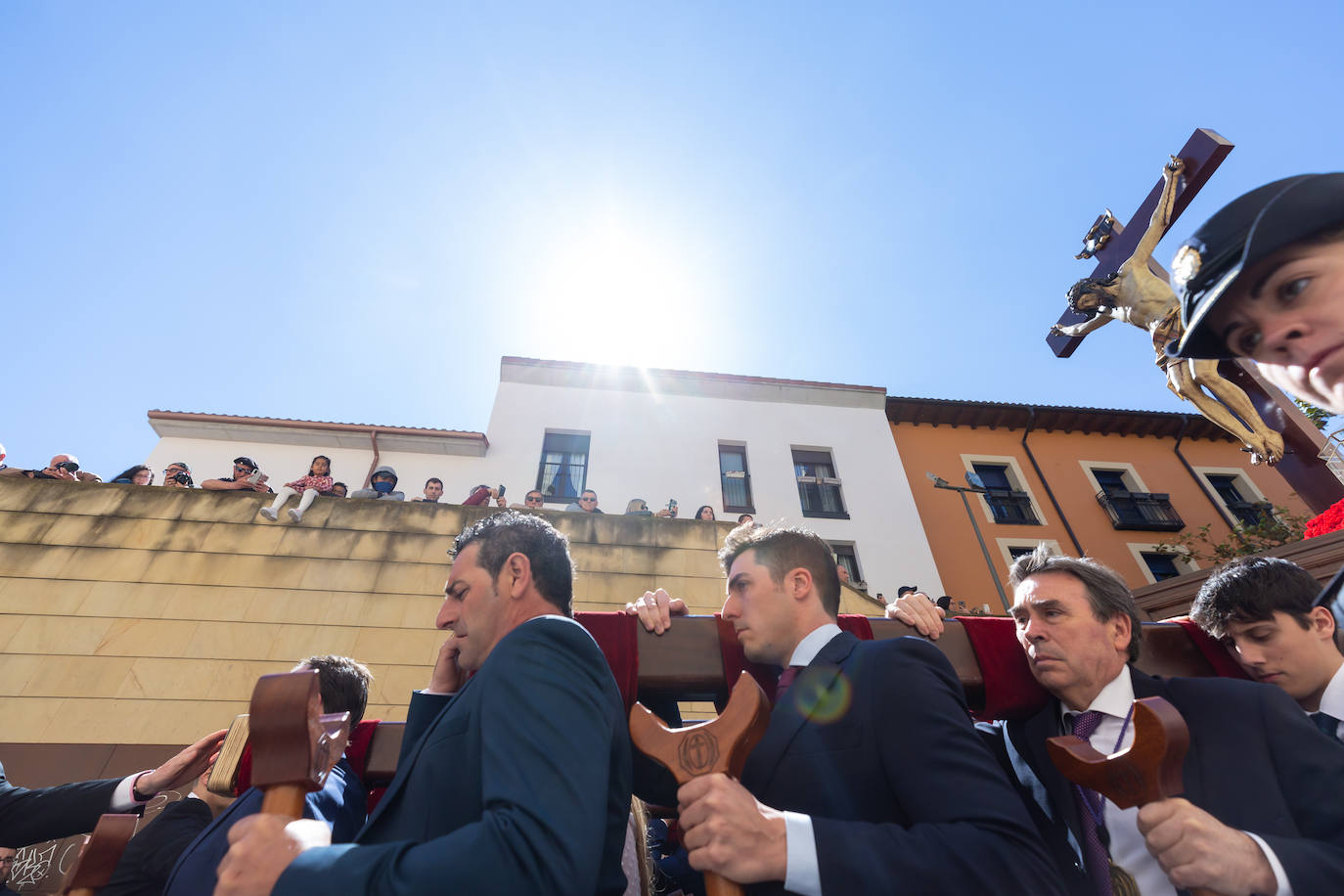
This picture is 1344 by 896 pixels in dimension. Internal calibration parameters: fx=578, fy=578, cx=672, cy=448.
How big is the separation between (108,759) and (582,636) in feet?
18.2

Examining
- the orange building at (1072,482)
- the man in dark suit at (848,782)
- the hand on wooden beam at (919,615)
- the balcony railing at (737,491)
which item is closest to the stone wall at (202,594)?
the hand on wooden beam at (919,615)

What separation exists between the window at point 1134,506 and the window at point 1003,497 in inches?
83.6

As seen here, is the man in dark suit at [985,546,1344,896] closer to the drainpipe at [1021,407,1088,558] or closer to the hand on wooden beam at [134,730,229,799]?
the hand on wooden beam at [134,730,229,799]

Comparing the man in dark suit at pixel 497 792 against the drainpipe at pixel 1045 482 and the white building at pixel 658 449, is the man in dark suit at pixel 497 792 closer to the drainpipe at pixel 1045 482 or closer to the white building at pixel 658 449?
the white building at pixel 658 449

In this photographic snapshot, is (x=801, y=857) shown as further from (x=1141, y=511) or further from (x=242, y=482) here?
(x=1141, y=511)

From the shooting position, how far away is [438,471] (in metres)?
12.8

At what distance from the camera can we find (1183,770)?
1.45 m

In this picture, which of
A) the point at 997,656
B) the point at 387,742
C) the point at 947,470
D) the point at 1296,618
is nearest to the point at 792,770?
the point at 997,656

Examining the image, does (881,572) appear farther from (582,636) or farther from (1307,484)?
(582,636)

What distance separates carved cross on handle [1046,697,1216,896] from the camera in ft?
3.07

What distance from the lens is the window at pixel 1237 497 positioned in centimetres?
1564

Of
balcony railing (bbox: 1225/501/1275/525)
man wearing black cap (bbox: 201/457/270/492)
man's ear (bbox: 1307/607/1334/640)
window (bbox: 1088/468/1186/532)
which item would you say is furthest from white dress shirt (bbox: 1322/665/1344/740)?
balcony railing (bbox: 1225/501/1275/525)

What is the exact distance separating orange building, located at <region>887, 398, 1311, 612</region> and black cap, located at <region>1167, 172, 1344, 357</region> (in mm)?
13694

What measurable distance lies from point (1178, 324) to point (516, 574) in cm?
648
